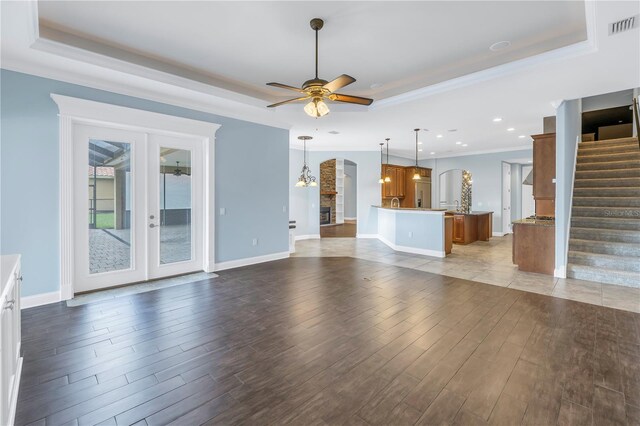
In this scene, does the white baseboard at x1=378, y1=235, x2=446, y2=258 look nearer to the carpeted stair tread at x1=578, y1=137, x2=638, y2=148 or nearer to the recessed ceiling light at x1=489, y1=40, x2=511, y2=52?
the recessed ceiling light at x1=489, y1=40, x2=511, y2=52

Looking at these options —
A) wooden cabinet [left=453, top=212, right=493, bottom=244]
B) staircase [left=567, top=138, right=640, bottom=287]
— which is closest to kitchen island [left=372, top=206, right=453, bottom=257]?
wooden cabinet [left=453, top=212, right=493, bottom=244]

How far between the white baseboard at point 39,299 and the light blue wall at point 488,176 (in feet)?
36.7

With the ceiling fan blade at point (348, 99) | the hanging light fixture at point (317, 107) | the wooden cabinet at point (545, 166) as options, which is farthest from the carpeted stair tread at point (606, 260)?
the hanging light fixture at point (317, 107)

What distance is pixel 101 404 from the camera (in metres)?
2.03

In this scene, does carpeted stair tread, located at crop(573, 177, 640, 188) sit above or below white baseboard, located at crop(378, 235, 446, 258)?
above

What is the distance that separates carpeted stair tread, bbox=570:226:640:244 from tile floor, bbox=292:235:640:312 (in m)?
1.15

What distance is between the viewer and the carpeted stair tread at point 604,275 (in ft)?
14.9

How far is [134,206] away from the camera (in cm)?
464

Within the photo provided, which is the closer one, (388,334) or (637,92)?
(388,334)

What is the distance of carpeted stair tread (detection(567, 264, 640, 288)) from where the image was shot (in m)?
4.56

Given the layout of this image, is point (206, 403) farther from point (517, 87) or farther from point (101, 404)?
point (517, 87)

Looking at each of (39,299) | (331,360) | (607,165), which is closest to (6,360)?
(331,360)

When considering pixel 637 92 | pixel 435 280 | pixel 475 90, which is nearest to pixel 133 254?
pixel 435 280

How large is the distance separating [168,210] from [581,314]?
5.77 m
